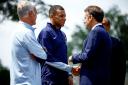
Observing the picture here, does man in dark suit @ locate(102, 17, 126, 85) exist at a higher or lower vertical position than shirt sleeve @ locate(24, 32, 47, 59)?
lower

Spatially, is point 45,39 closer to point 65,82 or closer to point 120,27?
point 65,82

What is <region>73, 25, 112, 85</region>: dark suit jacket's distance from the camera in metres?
7.26

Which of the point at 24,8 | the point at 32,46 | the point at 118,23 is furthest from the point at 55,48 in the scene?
the point at 118,23

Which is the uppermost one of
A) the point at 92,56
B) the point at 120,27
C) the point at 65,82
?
the point at 92,56

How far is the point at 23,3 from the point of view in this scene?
704 cm

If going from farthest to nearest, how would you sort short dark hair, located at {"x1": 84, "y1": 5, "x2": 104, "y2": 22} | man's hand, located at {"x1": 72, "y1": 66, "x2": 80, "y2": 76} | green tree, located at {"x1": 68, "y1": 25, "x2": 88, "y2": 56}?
green tree, located at {"x1": 68, "y1": 25, "x2": 88, "y2": 56}
man's hand, located at {"x1": 72, "y1": 66, "x2": 80, "y2": 76}
short dark hair, located at {"x1": 84, "y1": 5, "x2": 104, "y2": 22}

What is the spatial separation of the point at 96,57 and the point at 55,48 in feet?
2.19

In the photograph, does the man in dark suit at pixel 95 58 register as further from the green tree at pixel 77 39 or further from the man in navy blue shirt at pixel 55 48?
the green tree at pixel 77 39

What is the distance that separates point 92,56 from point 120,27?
266 feet

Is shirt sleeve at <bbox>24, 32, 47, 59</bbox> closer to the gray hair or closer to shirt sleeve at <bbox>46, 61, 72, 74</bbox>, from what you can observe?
the gray hair

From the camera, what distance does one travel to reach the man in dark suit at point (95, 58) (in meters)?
7.27

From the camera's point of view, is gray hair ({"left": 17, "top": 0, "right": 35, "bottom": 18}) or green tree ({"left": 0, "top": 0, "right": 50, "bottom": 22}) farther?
green tree ({"left": 0, "top": 0, "right": 50, "bottom": 22})

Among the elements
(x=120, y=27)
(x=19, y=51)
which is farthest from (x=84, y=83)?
(x=120, y=27)

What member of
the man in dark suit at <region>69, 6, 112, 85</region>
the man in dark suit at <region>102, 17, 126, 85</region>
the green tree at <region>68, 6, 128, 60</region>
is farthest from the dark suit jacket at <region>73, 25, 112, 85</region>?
the green tree at <region>68, 6, 128, 60</region>
